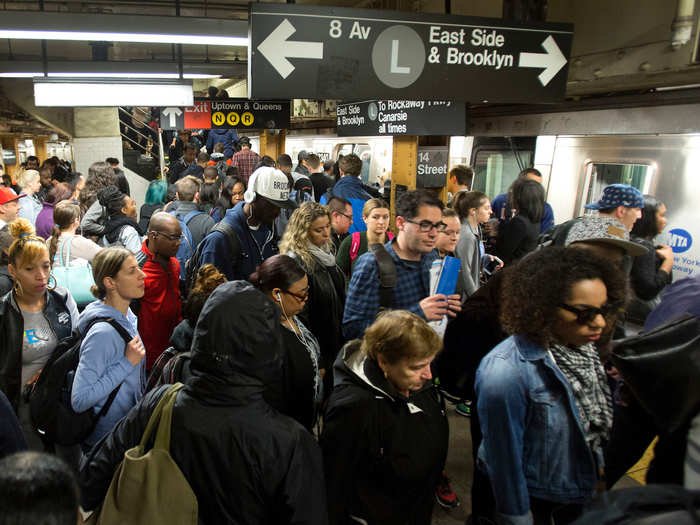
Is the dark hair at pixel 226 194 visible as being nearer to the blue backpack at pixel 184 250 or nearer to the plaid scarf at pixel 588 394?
the blue backpack at pixel 184 250

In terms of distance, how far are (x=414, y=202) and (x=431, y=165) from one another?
343cm

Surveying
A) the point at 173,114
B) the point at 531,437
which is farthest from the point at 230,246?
the point at 173,114

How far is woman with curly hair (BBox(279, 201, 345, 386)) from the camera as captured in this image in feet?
10.6

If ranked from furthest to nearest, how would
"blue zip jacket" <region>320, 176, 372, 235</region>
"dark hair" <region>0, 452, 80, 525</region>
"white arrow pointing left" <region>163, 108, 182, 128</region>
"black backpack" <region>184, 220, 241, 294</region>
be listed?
"white arrow pointing left" <region>163, 108, 182, 128</region>, "blue zip jacket" <region>320, 176, 372, 235</region>, "black backpack" <region>184, 220, 241, 294</region>, "dark hair" <region>0, 452, 80, 525</region>

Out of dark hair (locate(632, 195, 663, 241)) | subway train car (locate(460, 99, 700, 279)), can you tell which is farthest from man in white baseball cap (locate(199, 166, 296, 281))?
subway train car (locate(460, 99, 700, 279))

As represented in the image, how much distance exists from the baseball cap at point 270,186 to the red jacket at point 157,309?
33.2 inches

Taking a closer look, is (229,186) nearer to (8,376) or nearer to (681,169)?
(8,376)

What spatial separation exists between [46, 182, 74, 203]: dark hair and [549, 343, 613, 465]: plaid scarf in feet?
19.5

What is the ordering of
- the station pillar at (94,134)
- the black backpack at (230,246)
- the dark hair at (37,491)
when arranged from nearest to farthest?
the dark hair at (37,491)
the black backpack at (230,246)
the station pillar at (94,134)

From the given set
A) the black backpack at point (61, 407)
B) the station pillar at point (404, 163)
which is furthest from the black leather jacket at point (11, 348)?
the station pillar at point (404, 163)

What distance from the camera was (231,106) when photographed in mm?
8820

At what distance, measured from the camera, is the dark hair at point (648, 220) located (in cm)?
399

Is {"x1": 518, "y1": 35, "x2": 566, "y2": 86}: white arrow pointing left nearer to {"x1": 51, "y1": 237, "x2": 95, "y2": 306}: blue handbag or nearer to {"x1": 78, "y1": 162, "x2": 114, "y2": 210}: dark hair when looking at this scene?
{"x1": 51, "y1": 237, "x2": 95, "y2": 306}: blue handbag

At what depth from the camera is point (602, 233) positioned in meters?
3.15
